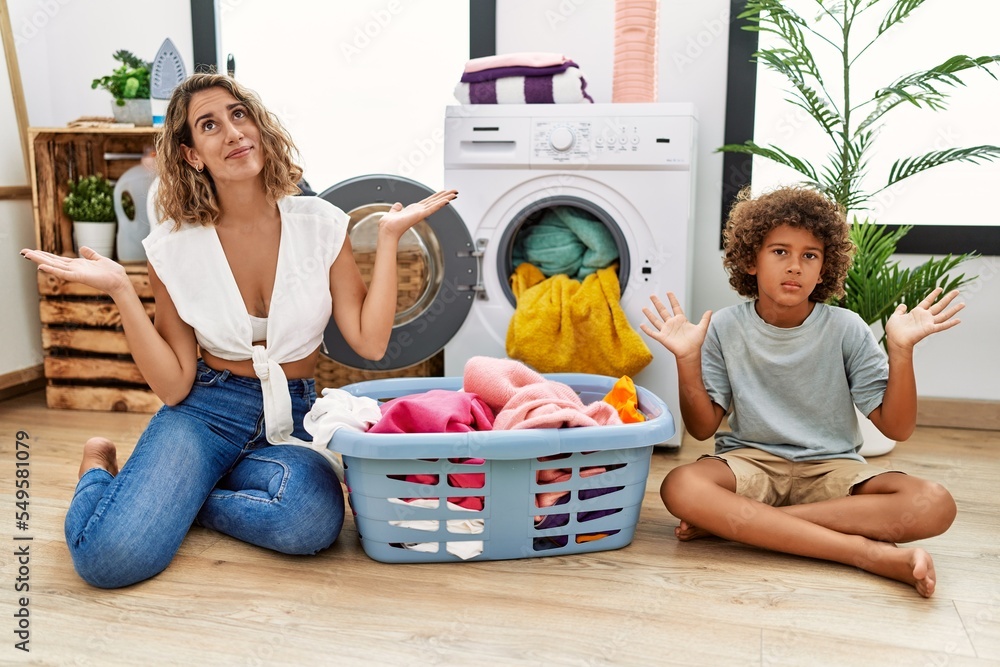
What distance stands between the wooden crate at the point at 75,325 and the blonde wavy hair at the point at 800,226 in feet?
5.52

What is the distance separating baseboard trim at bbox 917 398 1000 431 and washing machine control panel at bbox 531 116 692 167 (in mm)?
1074

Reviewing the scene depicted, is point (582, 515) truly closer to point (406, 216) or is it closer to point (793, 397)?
point (793, 397)

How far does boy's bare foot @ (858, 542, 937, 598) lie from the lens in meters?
1.29

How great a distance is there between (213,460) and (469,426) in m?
0.48

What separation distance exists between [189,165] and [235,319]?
1.00ft

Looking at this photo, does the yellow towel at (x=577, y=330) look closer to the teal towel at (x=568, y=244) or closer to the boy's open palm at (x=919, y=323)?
the teal towel at (x=568, y=244)

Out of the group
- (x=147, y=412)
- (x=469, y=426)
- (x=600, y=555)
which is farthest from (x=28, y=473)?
(x=600, y=555)

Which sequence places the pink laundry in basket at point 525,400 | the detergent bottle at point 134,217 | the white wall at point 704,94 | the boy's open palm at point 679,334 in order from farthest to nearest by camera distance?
1. the detergent bottle at point 134,217
2. the white wall at point 704,94
3. the boy's open palm at point 679,334
4. the pink laundry in basket at point 525,400

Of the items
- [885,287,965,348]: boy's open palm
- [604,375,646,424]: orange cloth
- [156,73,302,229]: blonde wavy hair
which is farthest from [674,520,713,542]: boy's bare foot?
[156,73,302,229]: blonde wavy hair

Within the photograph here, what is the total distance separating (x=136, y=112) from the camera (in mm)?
2469

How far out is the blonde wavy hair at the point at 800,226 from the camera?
4.94ft

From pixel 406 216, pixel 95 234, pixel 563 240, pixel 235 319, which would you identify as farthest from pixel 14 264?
pixel 563 240

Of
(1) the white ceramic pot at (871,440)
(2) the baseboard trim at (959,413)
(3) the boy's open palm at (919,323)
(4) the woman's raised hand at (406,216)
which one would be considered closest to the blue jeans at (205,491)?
(4) the woman's raised hand at (406,216)

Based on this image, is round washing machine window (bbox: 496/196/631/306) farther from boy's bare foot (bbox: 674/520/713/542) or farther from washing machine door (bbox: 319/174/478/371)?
boy's bare foot (bbox: 674/520/713/542)
